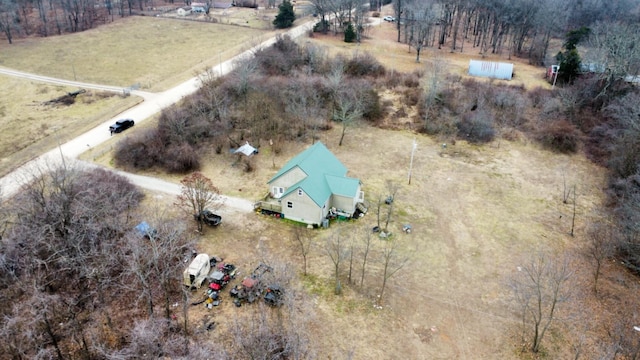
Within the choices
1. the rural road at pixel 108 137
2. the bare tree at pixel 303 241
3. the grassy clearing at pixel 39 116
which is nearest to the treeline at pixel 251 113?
the rural road at pixel 108 137

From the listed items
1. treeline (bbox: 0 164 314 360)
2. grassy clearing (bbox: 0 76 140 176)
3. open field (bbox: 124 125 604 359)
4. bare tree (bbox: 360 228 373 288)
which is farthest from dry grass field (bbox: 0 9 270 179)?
bare tree (bbox: 360 228 373 288)

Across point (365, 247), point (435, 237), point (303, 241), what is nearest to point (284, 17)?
point (303, 241)

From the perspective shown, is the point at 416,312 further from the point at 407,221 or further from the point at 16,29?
the point at 16,29

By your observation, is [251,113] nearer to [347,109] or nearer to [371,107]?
[347,109]

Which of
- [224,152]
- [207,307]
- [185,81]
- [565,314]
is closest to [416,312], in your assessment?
[565,314]

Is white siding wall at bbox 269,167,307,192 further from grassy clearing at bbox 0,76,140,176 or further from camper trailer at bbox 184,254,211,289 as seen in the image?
grassy clearing at bbox 0,76,140,176
